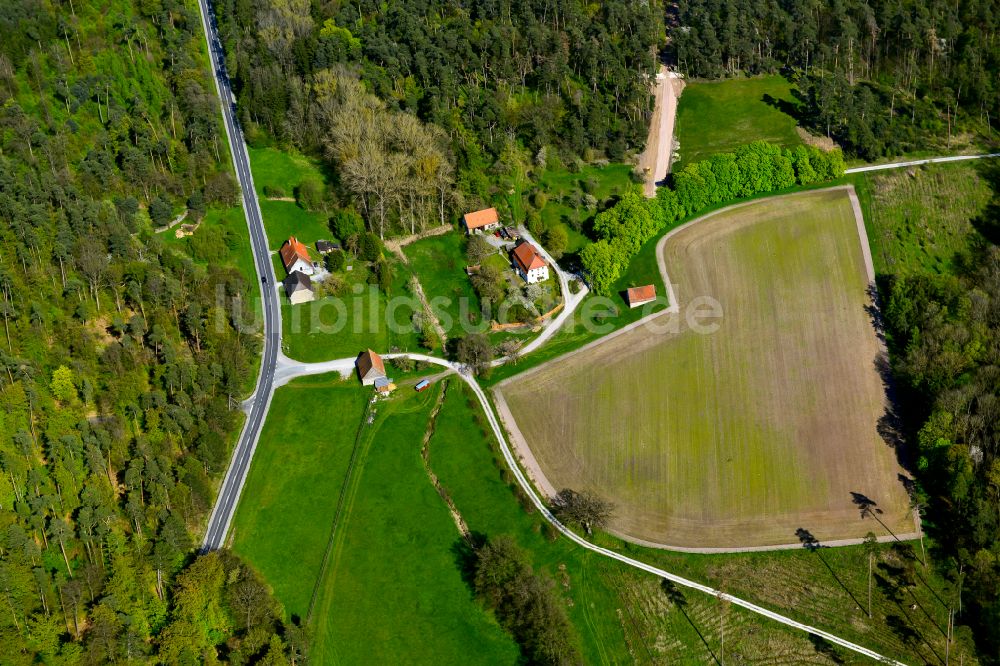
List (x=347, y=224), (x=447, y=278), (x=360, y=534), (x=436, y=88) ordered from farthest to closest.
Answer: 1. (x=436, y=88)
2. (x=347, y=224)
3. (x=447, y=278)
4. (x=360, y=534)

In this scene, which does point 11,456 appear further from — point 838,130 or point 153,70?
point 838,130

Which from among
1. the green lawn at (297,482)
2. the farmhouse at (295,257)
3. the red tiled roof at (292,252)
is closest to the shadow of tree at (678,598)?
the green lawn at (297,482)

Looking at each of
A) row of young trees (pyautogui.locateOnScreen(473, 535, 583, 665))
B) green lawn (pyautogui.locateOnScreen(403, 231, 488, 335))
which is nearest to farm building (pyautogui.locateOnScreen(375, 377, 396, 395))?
green lawn (pyautogui.locateOnScreen(403, 231, 488, 335))

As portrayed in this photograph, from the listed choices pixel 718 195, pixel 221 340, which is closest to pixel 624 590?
pixel 221 340

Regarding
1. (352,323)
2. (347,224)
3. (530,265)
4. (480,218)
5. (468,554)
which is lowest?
(468,554)

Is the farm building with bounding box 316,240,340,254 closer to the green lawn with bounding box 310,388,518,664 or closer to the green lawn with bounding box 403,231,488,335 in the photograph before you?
the green lawn with bounding box 403,231,488,335

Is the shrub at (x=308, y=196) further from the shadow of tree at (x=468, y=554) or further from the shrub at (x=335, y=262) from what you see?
the shadow of tree at (x=468, y=554)

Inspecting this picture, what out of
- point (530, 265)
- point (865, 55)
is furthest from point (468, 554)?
point (865, 55)

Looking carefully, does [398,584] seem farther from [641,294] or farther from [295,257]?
[641,294]
